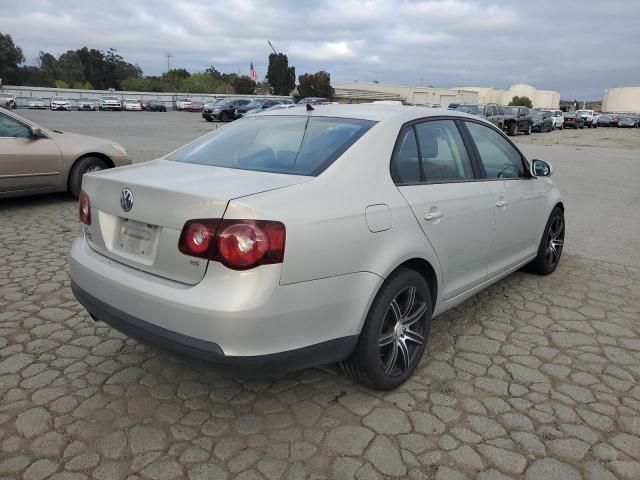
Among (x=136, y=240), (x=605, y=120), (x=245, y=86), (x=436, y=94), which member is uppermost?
(x=436, y=94)

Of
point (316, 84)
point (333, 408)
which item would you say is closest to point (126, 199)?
point (333, 408)

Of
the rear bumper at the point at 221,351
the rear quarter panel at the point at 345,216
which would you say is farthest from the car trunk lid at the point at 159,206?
the rear bumper at the point at 221,351

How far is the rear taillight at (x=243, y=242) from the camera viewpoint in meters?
2.31

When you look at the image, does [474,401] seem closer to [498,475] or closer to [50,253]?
[498,475]

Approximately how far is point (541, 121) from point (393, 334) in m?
38.1

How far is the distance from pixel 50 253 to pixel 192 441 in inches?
145

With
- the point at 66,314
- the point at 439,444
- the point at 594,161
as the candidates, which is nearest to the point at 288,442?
the point at 439,444

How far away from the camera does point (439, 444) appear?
2625 millimetres

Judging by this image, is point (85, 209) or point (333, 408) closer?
point (333, 408)

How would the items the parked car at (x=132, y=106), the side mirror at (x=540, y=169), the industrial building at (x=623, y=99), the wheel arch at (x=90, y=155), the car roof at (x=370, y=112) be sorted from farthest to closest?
the industrial building at (x=623, y=99), the parked car at (x=132, y=106), the wheel arch at (x=90, y=155), the side mirror at (x=540, y=169), the car roof at (x=370, y=112)

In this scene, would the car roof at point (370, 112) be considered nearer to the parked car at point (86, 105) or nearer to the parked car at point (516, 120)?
the parked car at point (516, 120)

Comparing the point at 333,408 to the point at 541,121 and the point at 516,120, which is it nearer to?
the point at 516,120

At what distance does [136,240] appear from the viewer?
2.70 metres

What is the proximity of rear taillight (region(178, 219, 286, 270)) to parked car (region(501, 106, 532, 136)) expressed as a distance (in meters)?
30.8
